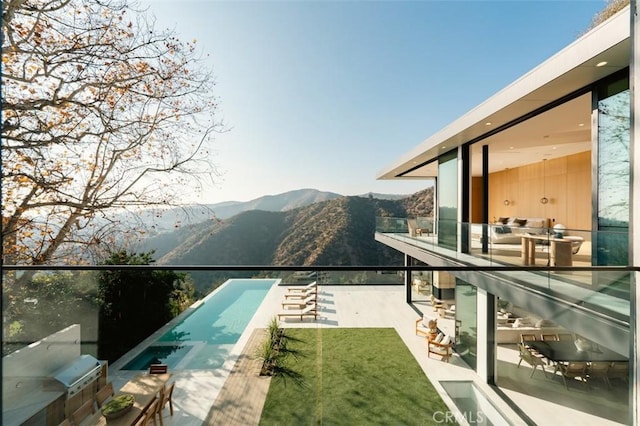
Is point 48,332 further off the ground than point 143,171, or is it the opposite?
point 143,171

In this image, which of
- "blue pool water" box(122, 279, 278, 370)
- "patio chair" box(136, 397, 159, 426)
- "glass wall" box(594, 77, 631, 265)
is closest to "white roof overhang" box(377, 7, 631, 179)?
"glass wall" box(594, 77, 631, 265)

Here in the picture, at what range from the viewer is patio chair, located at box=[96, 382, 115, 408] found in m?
1.83

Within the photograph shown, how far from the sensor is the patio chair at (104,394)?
1.83 m

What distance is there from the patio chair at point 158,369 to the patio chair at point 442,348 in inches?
104

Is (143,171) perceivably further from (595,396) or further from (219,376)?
(595,396)

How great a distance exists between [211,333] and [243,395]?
46 cm

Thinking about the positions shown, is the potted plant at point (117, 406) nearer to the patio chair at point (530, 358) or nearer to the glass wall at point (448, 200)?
the patio chair at point (530, 358)

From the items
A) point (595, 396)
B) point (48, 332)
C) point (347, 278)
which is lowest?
point (595, 396)

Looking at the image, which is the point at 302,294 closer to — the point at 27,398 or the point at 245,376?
the point at 245,376

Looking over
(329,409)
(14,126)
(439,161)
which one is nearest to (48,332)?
(329,409)

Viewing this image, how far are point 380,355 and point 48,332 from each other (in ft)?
7.36

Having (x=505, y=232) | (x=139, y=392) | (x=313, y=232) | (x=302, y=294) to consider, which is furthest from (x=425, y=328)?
(x=313, y=232)

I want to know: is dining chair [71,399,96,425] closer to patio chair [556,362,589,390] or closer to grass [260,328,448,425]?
grass [260,328,448,425]

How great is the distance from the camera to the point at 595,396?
98.6 inches
